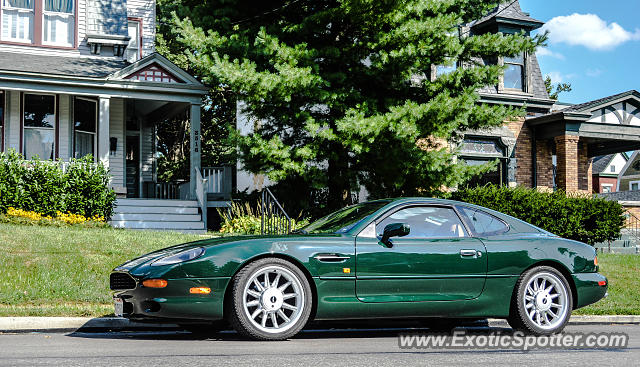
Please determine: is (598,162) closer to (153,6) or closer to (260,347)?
(153,6)

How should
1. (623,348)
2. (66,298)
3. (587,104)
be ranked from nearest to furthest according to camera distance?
(623,348)
(66,298)
(587,104)

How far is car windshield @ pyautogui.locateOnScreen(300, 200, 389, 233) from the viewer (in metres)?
6.94

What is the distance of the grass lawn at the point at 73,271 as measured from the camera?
8.23 m

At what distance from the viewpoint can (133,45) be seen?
81.4 ft

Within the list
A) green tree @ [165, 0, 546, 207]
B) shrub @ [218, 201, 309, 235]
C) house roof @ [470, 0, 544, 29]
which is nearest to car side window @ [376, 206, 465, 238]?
green tree @ [165, 0, 546, 207]

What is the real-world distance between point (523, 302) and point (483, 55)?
10.9 metres

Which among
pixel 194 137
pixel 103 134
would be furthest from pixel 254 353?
pixel 194 137

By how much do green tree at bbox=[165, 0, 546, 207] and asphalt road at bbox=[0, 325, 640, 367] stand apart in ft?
28.1

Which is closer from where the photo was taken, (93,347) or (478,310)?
(93,347)

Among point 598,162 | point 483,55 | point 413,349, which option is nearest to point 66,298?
point 413,349

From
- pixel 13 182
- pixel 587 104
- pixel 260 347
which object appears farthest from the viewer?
pixel 587 104

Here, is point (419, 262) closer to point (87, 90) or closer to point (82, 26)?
point (87, 90)

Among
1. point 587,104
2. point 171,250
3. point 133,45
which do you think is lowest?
point 171,250

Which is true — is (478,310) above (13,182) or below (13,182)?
below
